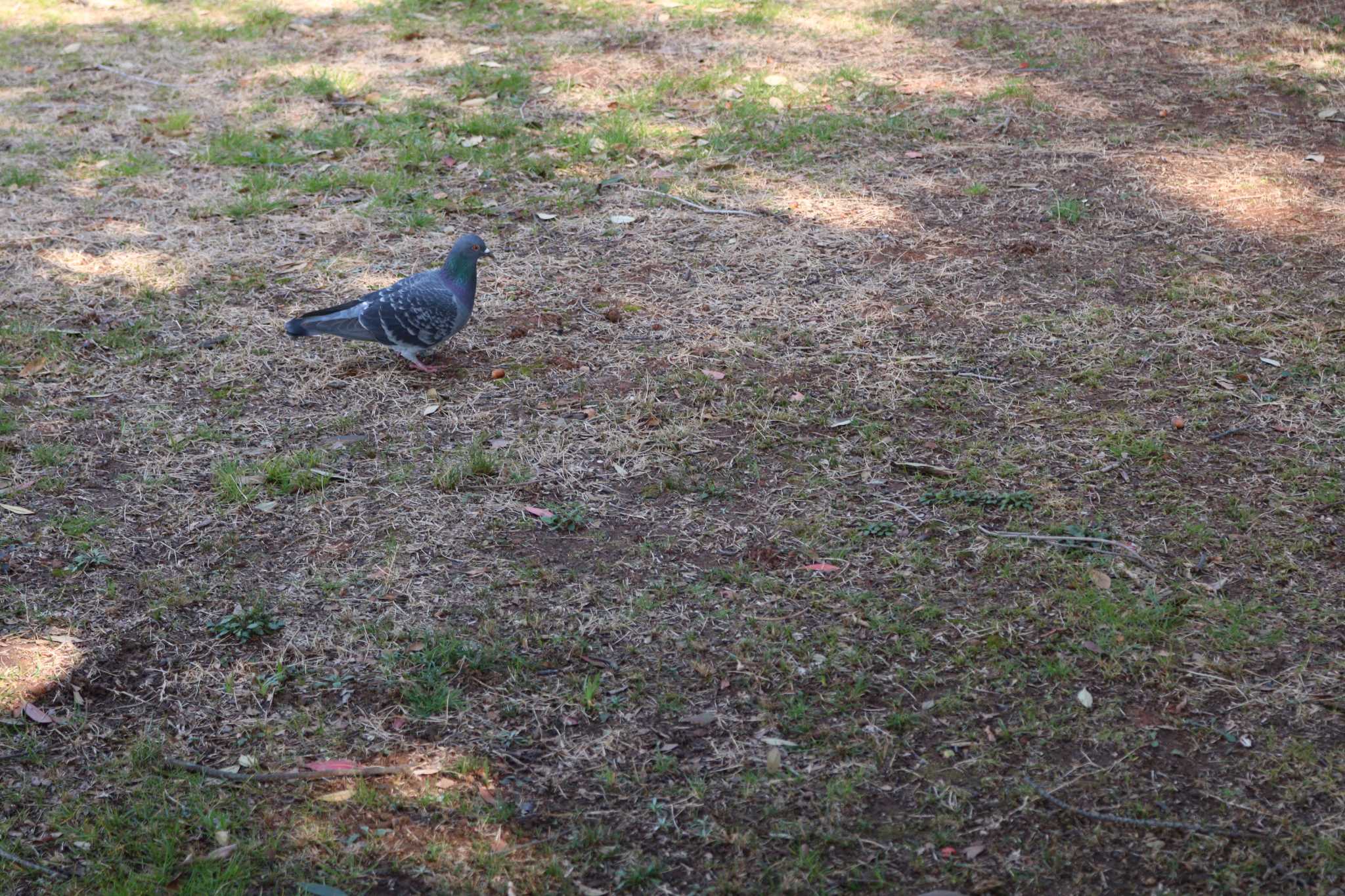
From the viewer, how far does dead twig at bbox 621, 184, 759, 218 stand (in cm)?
513

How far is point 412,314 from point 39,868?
7.27ft

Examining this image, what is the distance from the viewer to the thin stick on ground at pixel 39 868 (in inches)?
88.2

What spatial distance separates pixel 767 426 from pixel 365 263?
85.0 inches

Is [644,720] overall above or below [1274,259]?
below

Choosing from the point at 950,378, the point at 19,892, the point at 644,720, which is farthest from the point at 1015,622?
the point at 19,892

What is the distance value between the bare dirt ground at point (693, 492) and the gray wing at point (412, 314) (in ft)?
0.58

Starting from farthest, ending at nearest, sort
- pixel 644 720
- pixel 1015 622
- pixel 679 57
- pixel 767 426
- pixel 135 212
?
pixel 679 57 < pixel 135 212 < pixel 767 426 < pixel 1015 622 < pixel 644 720

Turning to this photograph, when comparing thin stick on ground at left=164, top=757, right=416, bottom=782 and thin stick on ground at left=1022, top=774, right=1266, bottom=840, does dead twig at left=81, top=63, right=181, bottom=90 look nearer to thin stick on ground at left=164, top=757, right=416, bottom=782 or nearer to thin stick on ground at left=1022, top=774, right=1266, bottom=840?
thin stick on ground at left=164, top=757, right=416, bottom=782

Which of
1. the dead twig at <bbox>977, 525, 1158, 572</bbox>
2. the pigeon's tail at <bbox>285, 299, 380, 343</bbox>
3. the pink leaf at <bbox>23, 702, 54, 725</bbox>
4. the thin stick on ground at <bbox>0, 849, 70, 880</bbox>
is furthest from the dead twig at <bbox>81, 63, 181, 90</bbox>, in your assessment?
the dead twig at <bbox>977, 525, 1158, 572</bbox>

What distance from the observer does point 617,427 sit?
370 centimetres

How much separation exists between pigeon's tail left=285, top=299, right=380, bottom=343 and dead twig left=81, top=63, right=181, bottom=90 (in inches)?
145

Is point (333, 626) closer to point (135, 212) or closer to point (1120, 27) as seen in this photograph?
point (135, 212)

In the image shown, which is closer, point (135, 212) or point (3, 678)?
point (3, 678)

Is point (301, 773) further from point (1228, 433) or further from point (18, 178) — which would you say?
point (18, 178)
